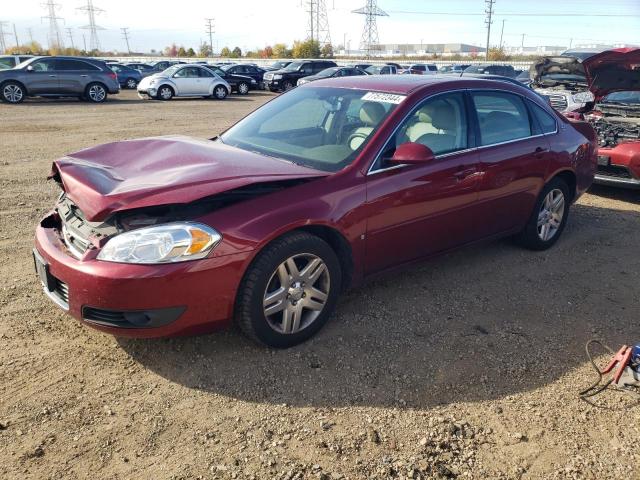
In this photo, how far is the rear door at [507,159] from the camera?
448 centimetres

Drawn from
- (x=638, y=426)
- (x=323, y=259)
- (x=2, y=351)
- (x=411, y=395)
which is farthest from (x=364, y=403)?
(x=2, y=351)

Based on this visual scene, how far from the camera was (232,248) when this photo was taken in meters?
3.03

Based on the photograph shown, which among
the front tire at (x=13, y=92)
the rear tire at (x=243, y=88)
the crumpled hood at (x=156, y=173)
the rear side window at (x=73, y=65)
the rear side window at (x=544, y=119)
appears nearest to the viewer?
the crumpled hood at (x=156, y=173)

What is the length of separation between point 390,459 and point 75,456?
1.48 m

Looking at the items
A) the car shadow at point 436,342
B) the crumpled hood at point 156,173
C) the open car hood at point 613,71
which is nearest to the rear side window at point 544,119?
the car shadow at point 436,342

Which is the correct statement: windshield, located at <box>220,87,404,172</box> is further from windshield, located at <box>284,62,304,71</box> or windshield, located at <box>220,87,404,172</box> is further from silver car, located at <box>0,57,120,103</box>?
windshield, located at <box>284,62,304,71</box>

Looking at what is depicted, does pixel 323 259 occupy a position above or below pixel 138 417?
above

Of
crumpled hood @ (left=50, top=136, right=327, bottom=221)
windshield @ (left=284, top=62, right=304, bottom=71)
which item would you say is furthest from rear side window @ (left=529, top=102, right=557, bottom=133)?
windshield @ (left=284, top=62, right=304, bottom=71)

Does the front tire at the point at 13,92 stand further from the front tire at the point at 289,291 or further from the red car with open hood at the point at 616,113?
the front tire at the point at 289,291

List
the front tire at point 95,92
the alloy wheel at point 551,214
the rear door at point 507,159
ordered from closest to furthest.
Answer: the rear door at point 507,159 → the alloy wheel at point 551,214 → the front tire at point 95,92

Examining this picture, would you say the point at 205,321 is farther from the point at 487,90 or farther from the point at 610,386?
the point at 487,90

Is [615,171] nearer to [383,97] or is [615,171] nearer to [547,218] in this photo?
[547,218]

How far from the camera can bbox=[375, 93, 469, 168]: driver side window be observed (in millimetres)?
3863

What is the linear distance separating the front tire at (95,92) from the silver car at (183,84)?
2224 millimetres
